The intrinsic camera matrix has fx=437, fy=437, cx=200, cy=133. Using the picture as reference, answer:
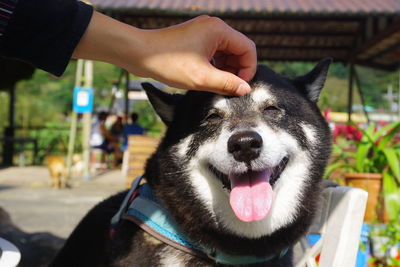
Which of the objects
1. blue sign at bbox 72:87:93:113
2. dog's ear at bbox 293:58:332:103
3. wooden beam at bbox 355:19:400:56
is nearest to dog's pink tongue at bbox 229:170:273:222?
dog's ear at bbox 293:58:332:103

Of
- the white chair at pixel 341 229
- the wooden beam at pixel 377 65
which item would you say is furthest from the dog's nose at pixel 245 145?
the wooden beam at pixel 377 65

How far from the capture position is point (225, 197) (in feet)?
6.21

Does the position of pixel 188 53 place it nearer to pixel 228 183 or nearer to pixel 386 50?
pixel 228 183

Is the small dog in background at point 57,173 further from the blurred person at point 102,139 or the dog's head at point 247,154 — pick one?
the dog's head at point 247,154

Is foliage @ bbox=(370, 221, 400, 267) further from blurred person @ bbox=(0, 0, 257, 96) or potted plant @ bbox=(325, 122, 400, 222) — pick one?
blurred person @ bbox=(0, 0, 257, 96)

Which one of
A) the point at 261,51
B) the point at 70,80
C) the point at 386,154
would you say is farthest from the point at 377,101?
the point at 386,154

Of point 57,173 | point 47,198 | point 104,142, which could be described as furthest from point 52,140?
point 47,198

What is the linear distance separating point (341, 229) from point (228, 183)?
0.49 m

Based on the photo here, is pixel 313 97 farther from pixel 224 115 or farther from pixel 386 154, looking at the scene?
pixel 386 154

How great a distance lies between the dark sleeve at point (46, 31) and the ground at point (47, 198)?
414 centimetres

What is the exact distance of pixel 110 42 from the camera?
51.1 inches

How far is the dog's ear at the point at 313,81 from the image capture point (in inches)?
82.4

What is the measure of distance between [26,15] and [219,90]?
0.63 m

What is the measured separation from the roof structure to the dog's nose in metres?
5.82
